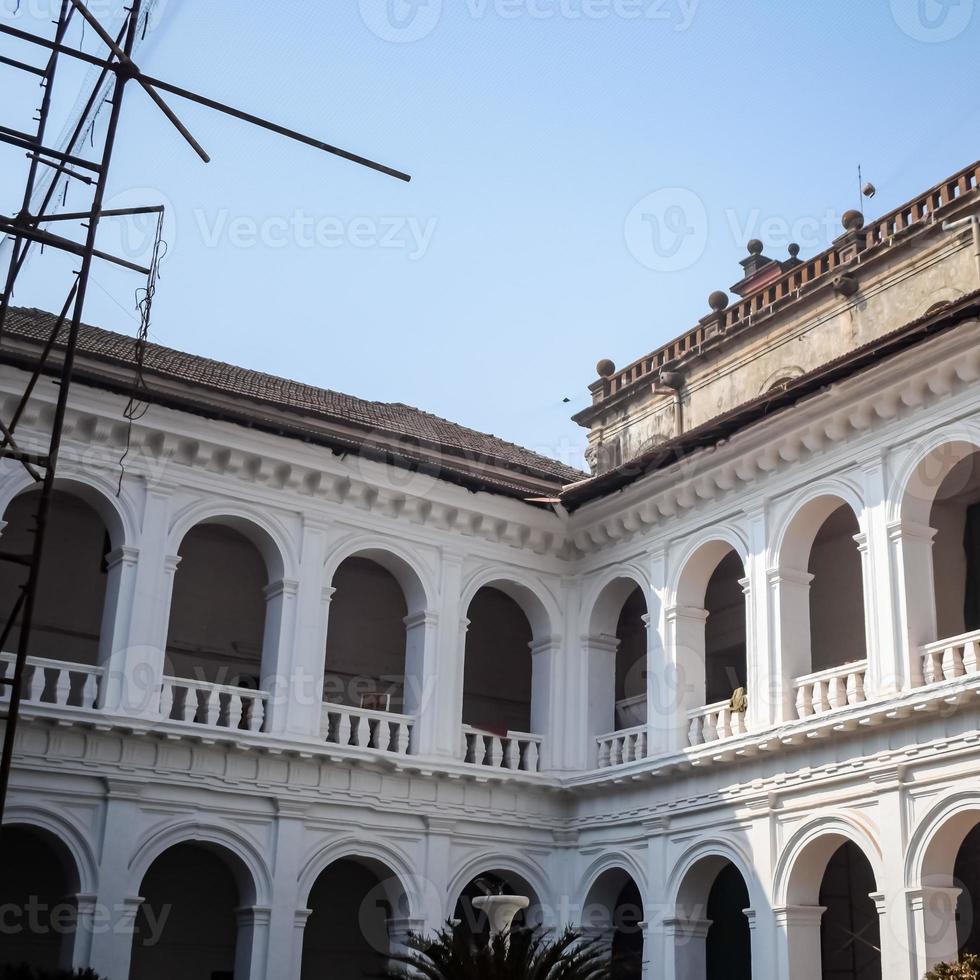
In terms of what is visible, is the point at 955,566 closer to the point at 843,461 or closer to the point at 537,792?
the point at 843,461

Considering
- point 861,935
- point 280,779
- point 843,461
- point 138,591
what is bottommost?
point 861,935

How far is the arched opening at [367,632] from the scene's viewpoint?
60.8 ft

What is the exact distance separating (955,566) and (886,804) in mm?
3582

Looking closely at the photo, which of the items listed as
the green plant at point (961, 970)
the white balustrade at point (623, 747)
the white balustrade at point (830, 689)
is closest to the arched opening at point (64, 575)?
the white balustrade at point (623, 747)

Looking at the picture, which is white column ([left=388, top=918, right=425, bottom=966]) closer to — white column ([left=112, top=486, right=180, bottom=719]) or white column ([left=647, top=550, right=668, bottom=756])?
white column ([left=647, top=550, right=668, bottom=756])

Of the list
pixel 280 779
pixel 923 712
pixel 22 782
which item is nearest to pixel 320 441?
pixel 280 779

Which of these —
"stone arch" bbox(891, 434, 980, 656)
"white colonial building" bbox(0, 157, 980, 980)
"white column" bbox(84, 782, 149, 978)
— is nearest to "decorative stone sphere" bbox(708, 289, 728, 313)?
"white colonial building" bbox(0, 157, 980, 980)

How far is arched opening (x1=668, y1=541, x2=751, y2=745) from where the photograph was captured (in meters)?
15.8

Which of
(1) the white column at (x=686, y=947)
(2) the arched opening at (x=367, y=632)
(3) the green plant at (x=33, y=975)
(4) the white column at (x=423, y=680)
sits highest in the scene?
(2) the arched opening at (x=367, y=632)

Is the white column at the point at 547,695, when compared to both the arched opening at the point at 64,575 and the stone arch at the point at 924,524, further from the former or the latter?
→ the arched opening at the point at 64,575

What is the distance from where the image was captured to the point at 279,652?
628 inches

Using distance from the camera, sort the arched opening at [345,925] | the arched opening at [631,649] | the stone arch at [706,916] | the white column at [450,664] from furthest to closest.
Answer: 1. the arched opening at [631,649]
2. the arched opening at [345,925]
3. the white column at [450,664]
4. the stone arch at [706,916]

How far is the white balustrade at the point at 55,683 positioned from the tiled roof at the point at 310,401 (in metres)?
3.33

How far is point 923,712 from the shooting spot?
1291 centimetres
